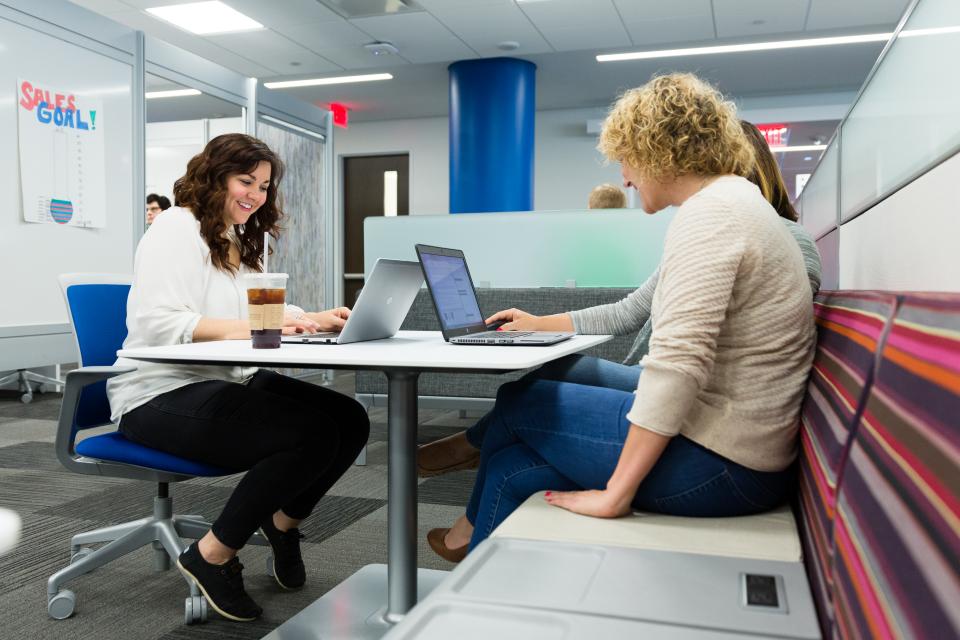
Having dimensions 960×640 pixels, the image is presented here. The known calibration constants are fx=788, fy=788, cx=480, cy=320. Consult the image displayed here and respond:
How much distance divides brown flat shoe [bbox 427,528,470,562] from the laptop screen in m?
0.41

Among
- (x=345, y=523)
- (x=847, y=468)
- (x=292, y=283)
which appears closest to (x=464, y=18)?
(x=292, y=283)

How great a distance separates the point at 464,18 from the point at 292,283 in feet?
7.35

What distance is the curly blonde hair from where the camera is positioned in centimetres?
126

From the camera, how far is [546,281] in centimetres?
388

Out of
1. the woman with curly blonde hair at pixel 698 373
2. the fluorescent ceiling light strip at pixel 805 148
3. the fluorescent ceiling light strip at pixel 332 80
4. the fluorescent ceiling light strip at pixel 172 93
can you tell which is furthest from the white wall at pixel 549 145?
the woman with curly blonde hair at pixel 698 373

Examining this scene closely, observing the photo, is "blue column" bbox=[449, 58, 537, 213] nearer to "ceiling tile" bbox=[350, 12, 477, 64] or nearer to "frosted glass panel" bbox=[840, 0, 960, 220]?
"ceiling tile" bbox=[350, 12, 477, 64]

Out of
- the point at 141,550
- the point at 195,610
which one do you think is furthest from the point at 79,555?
the point at 195,610

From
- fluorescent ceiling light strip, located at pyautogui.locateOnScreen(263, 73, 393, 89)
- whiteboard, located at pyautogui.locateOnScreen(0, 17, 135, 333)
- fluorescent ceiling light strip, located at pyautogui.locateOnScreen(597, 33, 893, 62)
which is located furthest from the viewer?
fluorescent ceiling light strip, located at pyautogui.locateOnScreen(263, 73, 393, 89)

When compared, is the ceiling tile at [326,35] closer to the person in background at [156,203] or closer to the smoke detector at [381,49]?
the smoke detector at [381,49]

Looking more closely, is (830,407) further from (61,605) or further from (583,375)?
(61,605)

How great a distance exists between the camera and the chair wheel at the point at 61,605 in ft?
5.57

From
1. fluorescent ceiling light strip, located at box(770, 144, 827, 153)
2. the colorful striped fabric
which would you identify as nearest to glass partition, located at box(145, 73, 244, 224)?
the colorful striped fabric

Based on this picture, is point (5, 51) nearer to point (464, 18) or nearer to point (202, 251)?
point (202, 251)

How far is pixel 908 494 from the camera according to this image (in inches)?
19.5
